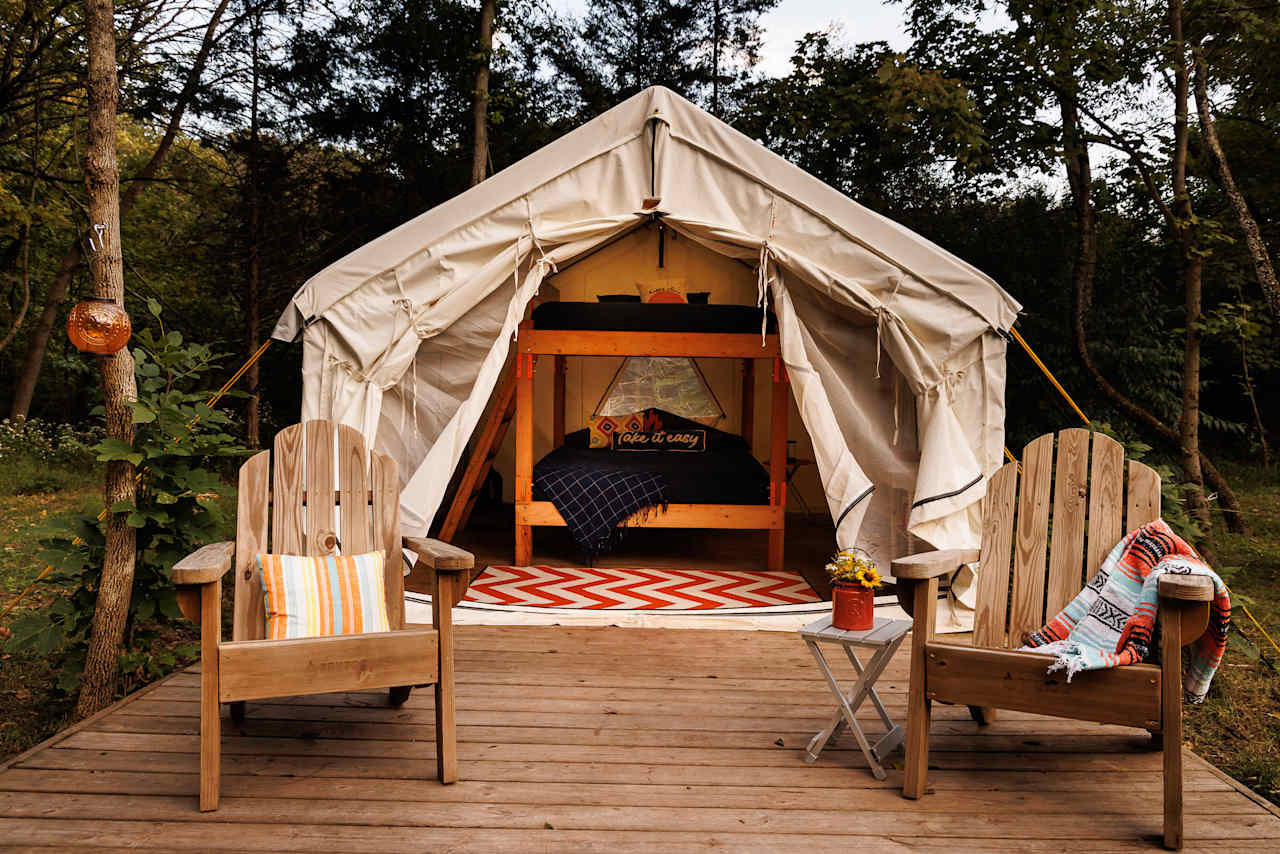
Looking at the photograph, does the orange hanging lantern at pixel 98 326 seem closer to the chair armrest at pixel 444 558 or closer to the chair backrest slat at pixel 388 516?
the chair backrest slat at pixel 388 516

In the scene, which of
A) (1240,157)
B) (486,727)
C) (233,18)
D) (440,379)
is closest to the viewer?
(486,727)

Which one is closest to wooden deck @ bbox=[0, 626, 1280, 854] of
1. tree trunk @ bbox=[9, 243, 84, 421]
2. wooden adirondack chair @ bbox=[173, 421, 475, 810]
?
wooden adirondack chair @ bbox=[173, 421, 475, 810]

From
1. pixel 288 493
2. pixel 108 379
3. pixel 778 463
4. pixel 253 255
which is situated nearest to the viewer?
pixel 288 493

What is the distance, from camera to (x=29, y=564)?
209 inches

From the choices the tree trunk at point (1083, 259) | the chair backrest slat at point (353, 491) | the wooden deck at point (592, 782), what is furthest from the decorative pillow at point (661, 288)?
the chair backrest slat at point (353, 491)

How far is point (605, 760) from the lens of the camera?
2447mm

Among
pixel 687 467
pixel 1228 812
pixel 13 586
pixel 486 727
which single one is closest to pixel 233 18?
pixel 13 586

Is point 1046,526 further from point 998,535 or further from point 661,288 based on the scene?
point 661,288

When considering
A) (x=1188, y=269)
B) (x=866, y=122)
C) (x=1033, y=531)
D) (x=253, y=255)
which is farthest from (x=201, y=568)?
(x=866, y=122)

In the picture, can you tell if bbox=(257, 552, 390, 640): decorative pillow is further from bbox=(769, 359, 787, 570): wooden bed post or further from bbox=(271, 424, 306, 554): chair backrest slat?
bbox=(769, 359, 787, 570): wooden bed post

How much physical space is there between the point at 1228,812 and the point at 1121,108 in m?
6.49

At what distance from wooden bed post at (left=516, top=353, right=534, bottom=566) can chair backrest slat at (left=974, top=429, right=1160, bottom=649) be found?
3.01 m

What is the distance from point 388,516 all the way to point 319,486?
0.24 m

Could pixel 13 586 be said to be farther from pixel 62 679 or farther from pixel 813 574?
pixel 813 574
